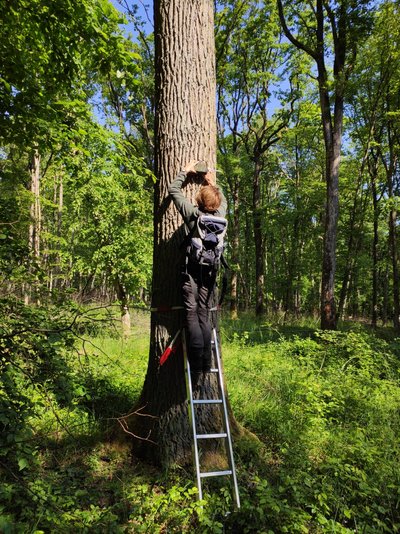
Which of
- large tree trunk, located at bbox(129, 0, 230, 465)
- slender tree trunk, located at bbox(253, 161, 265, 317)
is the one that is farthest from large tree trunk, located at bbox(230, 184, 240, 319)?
large tree trunk, located at bbox(129, 0, 230, 465)

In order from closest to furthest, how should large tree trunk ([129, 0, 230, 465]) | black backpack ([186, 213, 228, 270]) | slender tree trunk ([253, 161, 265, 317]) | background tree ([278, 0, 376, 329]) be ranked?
1. black backpack ([186, 213, 228, 270])
2. large tree trunk ([129, 0, 230, 465])
3. background tree ([278, 0, 376, 329])
4. slender tree trunk ([253, 161, 265, 317])

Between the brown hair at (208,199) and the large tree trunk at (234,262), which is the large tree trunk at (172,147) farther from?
the large tree trunk at (234,262)

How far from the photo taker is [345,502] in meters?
3.03

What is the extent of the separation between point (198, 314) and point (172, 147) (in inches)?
71.1

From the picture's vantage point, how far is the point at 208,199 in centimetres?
345

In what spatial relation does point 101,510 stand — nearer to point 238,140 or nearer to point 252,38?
point 252,38

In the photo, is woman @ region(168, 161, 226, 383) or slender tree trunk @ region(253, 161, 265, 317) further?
slender tree trunk @ region(253, 161, 265, 317)

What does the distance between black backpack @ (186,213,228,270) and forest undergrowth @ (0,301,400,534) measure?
1032mm

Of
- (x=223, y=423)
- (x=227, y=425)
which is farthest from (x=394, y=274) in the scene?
(x=227, y=425)

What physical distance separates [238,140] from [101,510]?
21.8 m

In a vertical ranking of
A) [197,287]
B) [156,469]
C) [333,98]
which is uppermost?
[333,98]

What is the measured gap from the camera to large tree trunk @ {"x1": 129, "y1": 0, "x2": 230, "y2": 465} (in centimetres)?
361

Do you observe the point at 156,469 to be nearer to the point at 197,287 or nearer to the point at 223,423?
the point at 223,423

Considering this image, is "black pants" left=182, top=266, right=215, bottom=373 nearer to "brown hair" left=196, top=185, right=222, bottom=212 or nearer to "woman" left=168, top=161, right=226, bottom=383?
"woman" left=168, top=161, right=226, bottom=383
